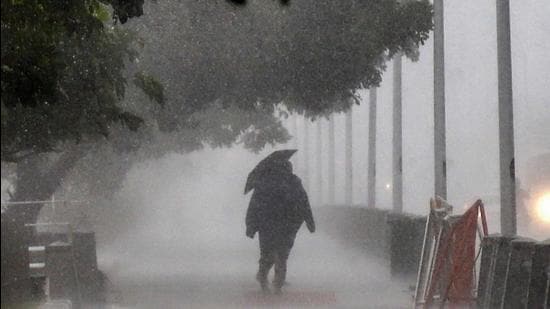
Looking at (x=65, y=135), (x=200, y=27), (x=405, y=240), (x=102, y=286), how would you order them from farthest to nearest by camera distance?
(x=200, y=27) → (x=405, y=240) → (x=102, y=286) → (x=65, y=135)

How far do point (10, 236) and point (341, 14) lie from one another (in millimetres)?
17578

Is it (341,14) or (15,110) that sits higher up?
(341,14)

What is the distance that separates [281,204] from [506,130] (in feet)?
10.1

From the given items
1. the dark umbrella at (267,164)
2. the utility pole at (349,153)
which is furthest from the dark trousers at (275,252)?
the utility pole at (349,153)

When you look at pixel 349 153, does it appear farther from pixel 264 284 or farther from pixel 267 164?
pixel 264 284

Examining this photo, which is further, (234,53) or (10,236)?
(234,53)

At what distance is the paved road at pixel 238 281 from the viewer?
58.9ft

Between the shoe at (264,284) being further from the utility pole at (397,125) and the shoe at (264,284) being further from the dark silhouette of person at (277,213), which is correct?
the utility pole at (397,125)

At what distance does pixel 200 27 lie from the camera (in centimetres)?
2364

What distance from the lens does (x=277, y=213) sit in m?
19.1

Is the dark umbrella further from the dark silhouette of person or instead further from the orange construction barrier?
the orange construction barrier

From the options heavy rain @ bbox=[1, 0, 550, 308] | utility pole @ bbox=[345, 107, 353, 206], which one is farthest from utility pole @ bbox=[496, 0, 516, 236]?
utility pole @ bbox=[345, 107, 353, 206]

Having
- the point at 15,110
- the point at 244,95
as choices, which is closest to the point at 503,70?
the point at 244,95

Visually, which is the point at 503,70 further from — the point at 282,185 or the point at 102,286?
the point at 102,286
